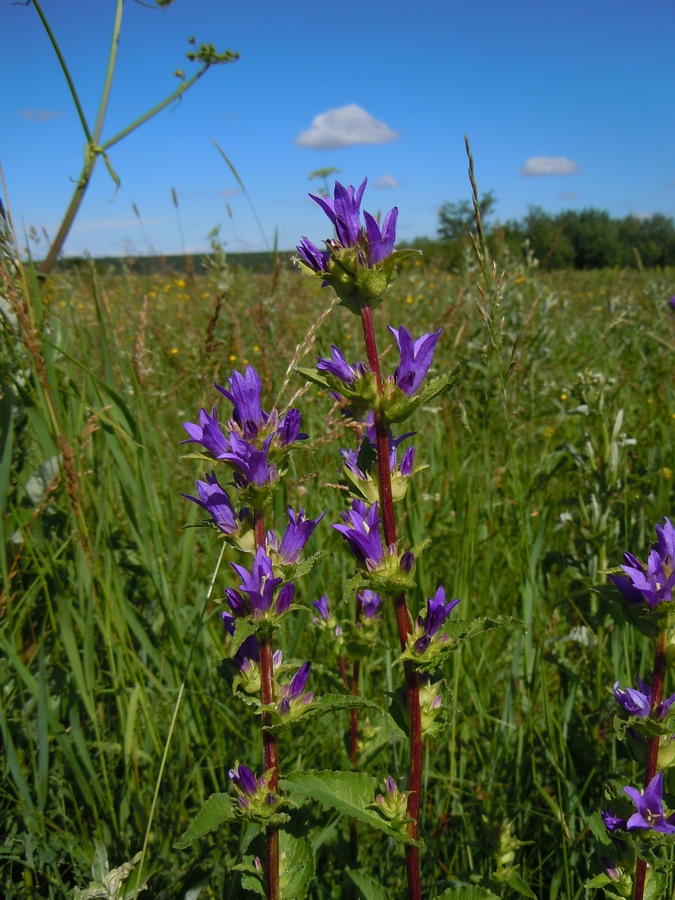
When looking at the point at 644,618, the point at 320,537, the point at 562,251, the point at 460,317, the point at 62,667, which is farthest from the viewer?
the point at 562,251

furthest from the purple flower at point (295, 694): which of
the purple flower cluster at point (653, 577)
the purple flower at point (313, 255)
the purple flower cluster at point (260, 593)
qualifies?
the purple flower at point (313, 255)

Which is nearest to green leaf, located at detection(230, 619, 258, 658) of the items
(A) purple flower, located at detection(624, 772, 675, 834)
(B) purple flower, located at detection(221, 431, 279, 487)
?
(B) purple flower, located at detection(221, 431, 279, 487)

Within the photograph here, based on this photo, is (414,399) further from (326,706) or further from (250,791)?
(250,791)

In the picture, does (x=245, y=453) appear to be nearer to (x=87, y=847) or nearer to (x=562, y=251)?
(x=87, y=847)

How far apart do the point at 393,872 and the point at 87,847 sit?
2.49 feet

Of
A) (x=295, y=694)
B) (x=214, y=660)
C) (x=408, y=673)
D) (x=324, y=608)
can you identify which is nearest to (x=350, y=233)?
(x=408, y=673)

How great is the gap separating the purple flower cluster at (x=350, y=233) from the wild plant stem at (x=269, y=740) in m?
0.49

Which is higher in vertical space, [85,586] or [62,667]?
[85,586]

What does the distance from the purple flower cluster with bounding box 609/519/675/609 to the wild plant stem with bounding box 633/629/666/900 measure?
0.27 ft

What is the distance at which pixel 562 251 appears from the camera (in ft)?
95.6

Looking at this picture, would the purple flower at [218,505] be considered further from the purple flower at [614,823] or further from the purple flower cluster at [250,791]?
the purple flower at [614,823]

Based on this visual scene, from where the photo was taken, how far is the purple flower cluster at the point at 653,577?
3.55 feet

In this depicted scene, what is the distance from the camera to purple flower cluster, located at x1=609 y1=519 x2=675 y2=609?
1.08 meters

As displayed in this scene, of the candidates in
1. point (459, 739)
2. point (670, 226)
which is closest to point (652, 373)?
point (459, 739)
